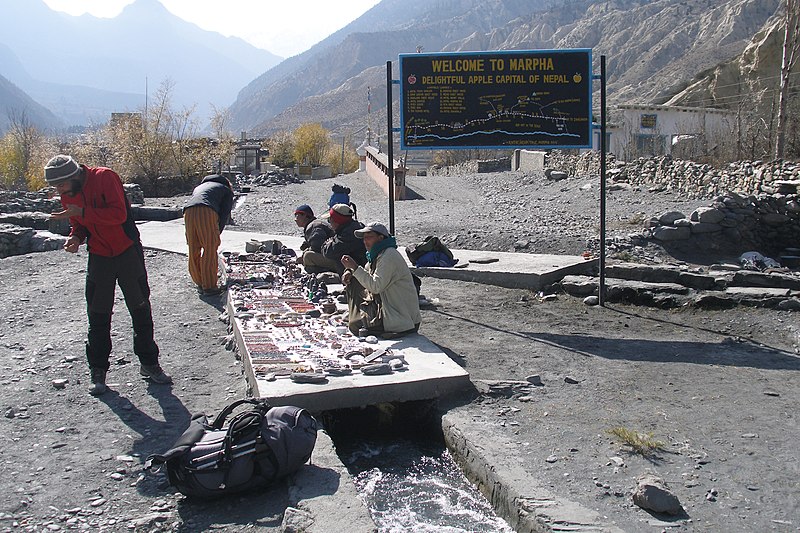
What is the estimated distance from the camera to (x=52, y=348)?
7090 millimetres

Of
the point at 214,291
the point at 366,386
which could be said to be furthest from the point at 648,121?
the point at 366,386

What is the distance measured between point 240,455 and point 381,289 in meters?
2.62

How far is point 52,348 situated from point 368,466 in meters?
3.63

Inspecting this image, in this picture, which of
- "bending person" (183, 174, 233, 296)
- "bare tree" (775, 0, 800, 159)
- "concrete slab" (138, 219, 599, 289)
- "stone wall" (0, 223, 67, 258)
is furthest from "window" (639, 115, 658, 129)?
"bending person" (183, 174, 233, 296)

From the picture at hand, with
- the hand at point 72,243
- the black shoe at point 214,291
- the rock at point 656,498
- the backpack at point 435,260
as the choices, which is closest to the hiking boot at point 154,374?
the hand at point 72,243

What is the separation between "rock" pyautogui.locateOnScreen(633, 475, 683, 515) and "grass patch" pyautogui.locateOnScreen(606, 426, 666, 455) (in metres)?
0.57

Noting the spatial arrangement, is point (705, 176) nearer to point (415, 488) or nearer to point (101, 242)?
point (415, 488)

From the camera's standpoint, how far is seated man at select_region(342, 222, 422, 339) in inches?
252

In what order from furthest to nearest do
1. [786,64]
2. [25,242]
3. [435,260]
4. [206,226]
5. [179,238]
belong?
[786,64] < [25,242] < [179,238] < [435,260] < [206,226]

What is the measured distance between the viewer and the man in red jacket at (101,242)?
5.61 m

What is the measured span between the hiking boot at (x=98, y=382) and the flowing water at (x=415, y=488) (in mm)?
1878

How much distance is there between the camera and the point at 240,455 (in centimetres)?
405

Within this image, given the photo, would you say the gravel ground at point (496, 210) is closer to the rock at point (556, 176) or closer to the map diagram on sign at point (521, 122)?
the rock at point (556, 176)

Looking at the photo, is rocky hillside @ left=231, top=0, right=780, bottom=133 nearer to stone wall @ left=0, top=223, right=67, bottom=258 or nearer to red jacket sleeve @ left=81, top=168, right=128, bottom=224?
stone wall @ left=0, top=223, right=67, bottom=258
